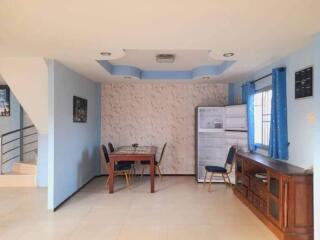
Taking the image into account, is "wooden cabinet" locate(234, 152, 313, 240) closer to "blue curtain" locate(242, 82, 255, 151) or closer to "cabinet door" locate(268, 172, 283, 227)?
"cabinet door" locate(268, 172, 283, 227)

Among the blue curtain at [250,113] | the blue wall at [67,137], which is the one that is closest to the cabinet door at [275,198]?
the blue curtain at [250,113]

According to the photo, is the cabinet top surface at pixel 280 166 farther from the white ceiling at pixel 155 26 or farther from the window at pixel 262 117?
the white ceiling at pixel 155 26

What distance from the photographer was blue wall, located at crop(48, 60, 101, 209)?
3953 millimetres

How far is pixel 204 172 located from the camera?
5.94 m

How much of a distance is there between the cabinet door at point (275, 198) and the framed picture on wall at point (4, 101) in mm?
6630

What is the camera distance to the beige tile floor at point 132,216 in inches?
125

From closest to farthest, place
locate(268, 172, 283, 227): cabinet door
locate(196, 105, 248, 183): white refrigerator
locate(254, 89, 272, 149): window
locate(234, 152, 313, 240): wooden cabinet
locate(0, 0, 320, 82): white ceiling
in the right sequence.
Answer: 1. locate(0, 0, 320, 82): white ceiling
2. locate(234, 152, 313, 240): wooden cabinet
3. locate(268, 172, 283, 227): cabinet door
4. locate(254, 89, 272, 149): window
5. locate(196, 105, 248, 183): white refrigerator

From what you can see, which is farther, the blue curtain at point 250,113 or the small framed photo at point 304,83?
the blue curtain at point 250,113

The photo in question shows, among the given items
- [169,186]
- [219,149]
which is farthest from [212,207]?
[219,149]

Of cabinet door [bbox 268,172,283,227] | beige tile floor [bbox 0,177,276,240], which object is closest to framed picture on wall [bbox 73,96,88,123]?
beige tile floor [bbox 0,177,276,240]

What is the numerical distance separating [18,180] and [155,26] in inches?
186

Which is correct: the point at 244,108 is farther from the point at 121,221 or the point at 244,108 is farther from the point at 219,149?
the point at 121,221

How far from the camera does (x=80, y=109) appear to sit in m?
5.12

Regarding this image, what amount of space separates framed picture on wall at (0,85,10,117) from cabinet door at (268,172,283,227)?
21.8 feet
